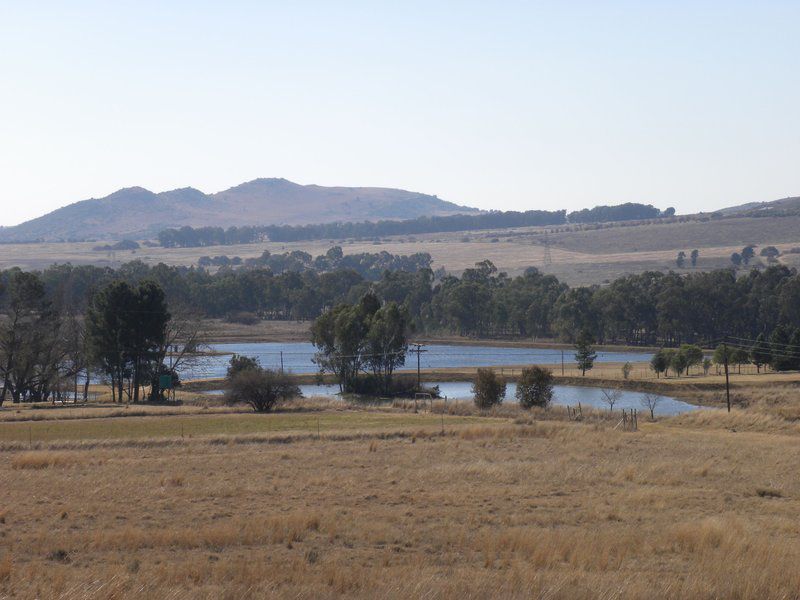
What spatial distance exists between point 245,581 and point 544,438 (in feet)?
83.9

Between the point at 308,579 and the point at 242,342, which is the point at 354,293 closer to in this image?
the point at 242,342

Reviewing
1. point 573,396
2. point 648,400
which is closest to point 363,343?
point 573,396

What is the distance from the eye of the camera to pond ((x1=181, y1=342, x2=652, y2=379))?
11075 centimetres

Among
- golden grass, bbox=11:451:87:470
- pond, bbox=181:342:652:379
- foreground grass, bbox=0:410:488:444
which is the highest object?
golden grass, bbox=11:451:87:470

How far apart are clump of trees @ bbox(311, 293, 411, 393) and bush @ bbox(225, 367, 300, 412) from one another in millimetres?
22685

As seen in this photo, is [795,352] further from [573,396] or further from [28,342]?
[28,342]

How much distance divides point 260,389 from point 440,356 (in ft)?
216

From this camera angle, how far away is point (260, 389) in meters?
59.9

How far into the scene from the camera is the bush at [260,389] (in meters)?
59.7

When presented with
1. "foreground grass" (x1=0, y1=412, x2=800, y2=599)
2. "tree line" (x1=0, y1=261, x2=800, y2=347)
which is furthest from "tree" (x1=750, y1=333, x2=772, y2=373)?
"foreground grass" (x1=0, y1=412, x2=800, y2=599)

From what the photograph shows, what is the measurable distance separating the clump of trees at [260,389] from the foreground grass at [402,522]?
2436cm

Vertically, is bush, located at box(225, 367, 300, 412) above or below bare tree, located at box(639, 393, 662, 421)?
above

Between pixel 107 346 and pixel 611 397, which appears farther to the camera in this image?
pixel 611 397

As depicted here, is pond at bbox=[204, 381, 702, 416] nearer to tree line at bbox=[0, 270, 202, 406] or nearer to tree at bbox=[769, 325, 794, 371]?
tree line at bbox=[0, 270, 202, 406]
